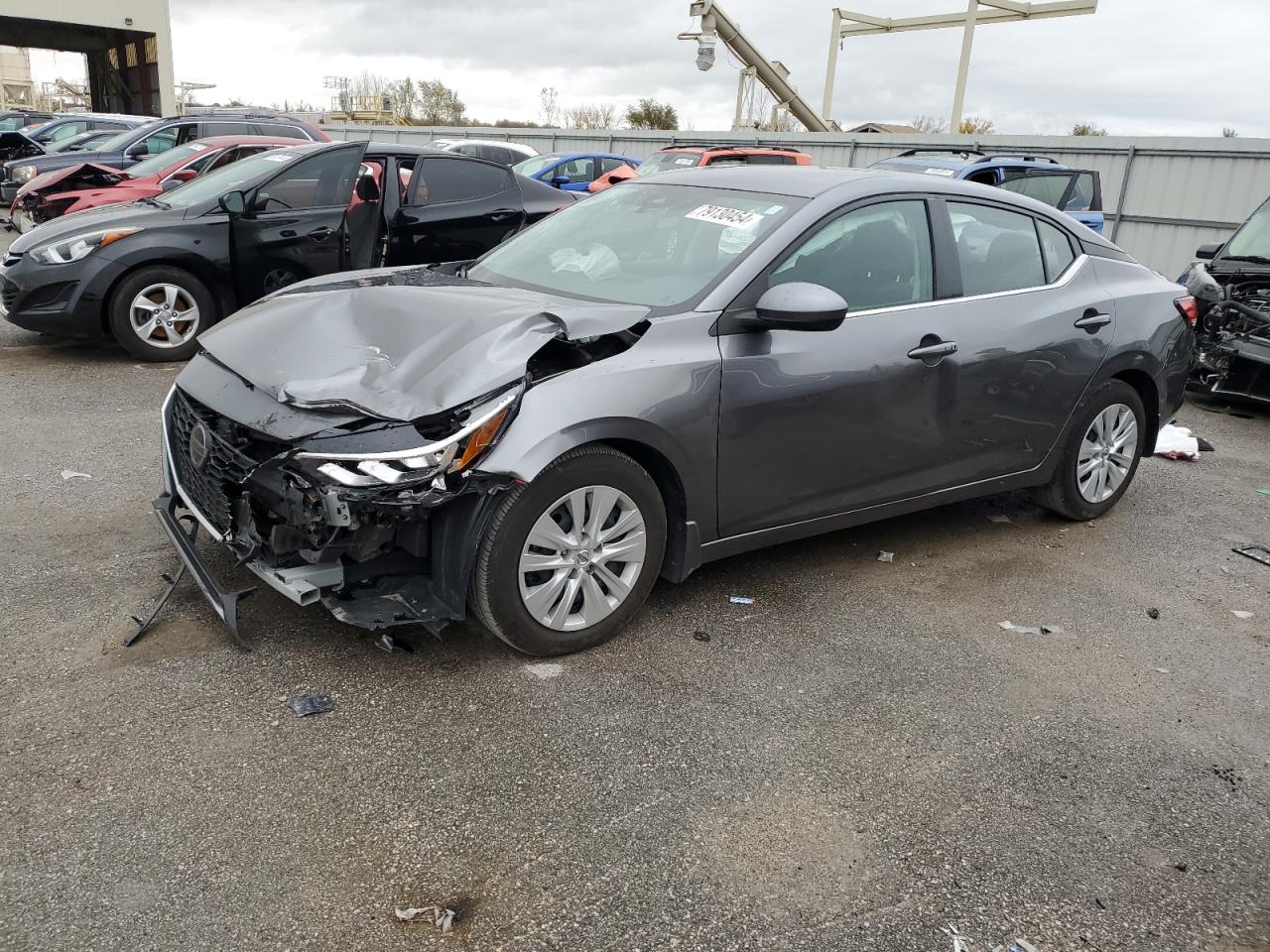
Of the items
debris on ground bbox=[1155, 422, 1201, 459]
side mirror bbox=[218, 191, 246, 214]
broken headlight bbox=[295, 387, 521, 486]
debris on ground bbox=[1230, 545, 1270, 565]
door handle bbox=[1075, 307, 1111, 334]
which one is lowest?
debris on ground bbox=[1230, 545, 1270, 565]

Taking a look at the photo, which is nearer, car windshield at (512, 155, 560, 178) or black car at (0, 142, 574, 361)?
black car at (0, 142, 574, 361)

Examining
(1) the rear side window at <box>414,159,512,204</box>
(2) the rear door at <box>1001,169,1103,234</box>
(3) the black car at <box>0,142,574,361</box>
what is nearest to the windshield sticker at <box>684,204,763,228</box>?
(3) the black car at <box>0,142,574,361</box>

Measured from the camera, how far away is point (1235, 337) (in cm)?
788

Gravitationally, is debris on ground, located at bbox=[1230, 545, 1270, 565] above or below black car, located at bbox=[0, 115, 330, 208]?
below

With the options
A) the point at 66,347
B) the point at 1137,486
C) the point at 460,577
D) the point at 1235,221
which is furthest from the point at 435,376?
the point at 1235,221

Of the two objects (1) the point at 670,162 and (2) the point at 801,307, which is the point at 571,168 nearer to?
(1) the point at 670,162

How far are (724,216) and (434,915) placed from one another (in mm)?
2919

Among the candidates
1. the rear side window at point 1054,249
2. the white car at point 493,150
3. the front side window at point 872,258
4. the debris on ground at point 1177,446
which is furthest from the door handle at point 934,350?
the white car at point 493,150

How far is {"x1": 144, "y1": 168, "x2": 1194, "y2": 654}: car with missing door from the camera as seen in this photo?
3240 millimetres

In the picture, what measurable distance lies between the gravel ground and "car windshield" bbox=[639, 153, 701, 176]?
37.7 ft

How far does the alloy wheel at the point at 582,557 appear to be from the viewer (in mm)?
3422

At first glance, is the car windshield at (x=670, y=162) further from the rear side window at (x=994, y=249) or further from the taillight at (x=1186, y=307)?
the rear side window at (x=994, y=249)

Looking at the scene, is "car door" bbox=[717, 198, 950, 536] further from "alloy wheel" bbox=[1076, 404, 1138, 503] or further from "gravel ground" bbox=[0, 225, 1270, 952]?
"alloy wheel" bbox=[1076, 404, 1138, 503]

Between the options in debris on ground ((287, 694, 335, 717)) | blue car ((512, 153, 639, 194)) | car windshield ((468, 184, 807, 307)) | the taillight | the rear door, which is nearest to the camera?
debris on ground ((287, 694, 335, 717))
